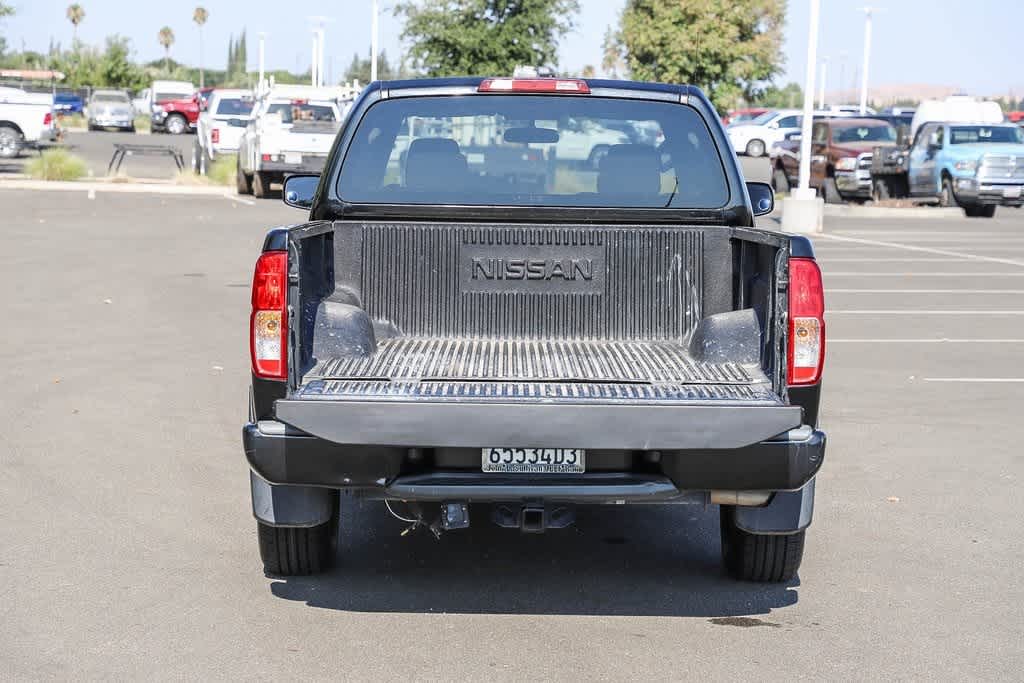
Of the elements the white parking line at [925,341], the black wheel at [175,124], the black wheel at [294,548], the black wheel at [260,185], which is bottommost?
the black wheel at [175,124]

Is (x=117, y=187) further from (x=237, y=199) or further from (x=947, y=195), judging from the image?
(x=947, y=195)

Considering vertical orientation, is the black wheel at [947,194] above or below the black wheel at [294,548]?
Answer: below

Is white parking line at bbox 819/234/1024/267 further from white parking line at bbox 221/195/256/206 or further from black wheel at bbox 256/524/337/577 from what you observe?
black wheel at bbox 256/524/337/577

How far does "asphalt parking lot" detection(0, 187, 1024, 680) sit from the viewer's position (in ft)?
15.9

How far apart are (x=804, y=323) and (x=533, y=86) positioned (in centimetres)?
181

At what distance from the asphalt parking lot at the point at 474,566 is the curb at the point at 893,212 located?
59.2 ft

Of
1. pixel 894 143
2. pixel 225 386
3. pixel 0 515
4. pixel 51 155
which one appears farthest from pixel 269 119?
pixel 0 515

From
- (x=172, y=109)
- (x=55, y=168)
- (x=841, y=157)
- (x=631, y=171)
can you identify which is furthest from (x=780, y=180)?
(x=172, y=109)

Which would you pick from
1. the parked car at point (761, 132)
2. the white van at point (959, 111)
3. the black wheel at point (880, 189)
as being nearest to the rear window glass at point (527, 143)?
the black wheel at point (880, 189)

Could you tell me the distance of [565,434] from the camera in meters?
4.80

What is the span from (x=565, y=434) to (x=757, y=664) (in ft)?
3.09

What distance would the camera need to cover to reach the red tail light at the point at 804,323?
5059 millimetres

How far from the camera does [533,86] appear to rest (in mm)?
6305

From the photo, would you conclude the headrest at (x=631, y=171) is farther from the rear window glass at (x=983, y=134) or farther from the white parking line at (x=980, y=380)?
the rear window glass at (x=983, y=134)
